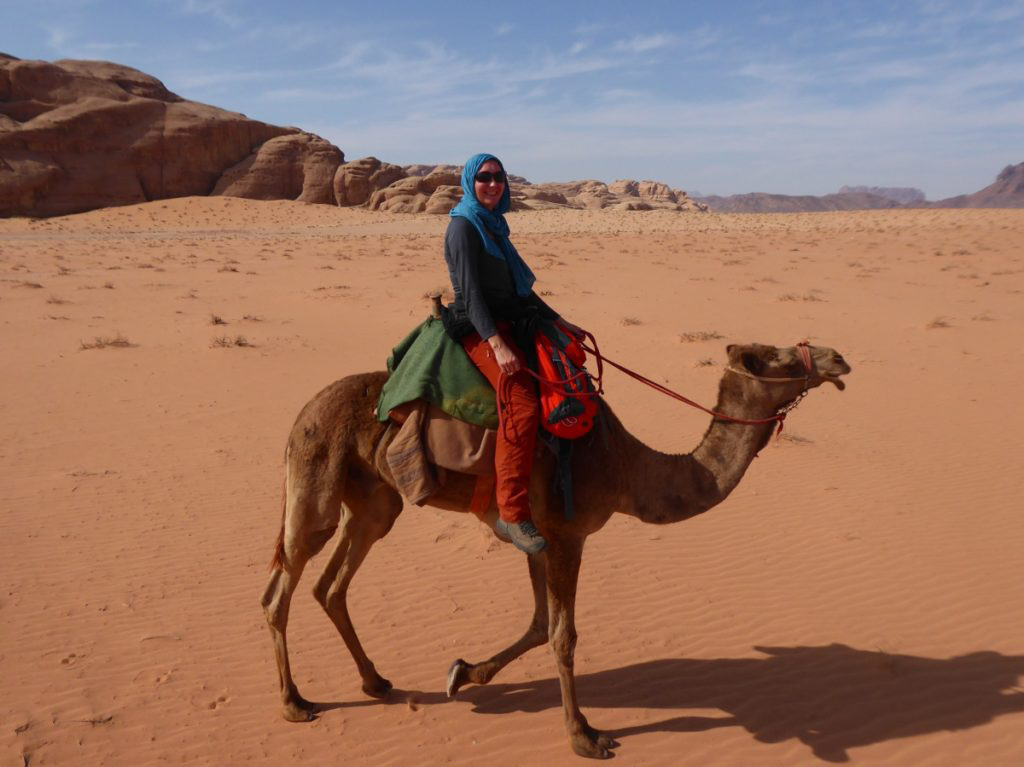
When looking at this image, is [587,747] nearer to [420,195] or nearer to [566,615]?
[566,615]

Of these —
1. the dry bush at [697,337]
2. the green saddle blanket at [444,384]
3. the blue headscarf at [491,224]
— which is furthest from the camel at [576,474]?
the dry bush at [697,337]

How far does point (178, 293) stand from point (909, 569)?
69.9 ft

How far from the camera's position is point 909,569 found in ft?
23.2

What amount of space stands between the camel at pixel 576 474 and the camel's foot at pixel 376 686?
0.81m

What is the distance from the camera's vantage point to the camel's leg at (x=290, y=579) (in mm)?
4617

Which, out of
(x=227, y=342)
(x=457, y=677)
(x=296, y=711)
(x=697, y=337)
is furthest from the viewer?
(x=697, y=337)

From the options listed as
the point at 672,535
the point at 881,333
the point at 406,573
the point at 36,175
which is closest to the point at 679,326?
the point at 881,333

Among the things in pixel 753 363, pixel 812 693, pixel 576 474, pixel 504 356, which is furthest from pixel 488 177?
pixel 812 693

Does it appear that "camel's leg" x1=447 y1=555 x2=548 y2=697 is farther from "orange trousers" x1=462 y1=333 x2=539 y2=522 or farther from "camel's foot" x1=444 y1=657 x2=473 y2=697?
"orange trousers" x1=462 y1=333 x2=539 y2=522

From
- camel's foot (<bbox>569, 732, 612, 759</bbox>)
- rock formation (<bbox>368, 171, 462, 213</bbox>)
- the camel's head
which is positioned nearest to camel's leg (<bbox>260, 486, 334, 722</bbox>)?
camel's foot (<bbox>569, 732, 612, 759</bbox>)

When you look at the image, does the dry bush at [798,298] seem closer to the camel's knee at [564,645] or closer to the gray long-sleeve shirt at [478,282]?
the gray long-sleeve shirt at [478,282]

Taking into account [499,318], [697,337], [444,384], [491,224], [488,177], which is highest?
[488,177]

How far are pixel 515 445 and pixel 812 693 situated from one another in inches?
120

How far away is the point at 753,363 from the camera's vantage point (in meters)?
4.47
